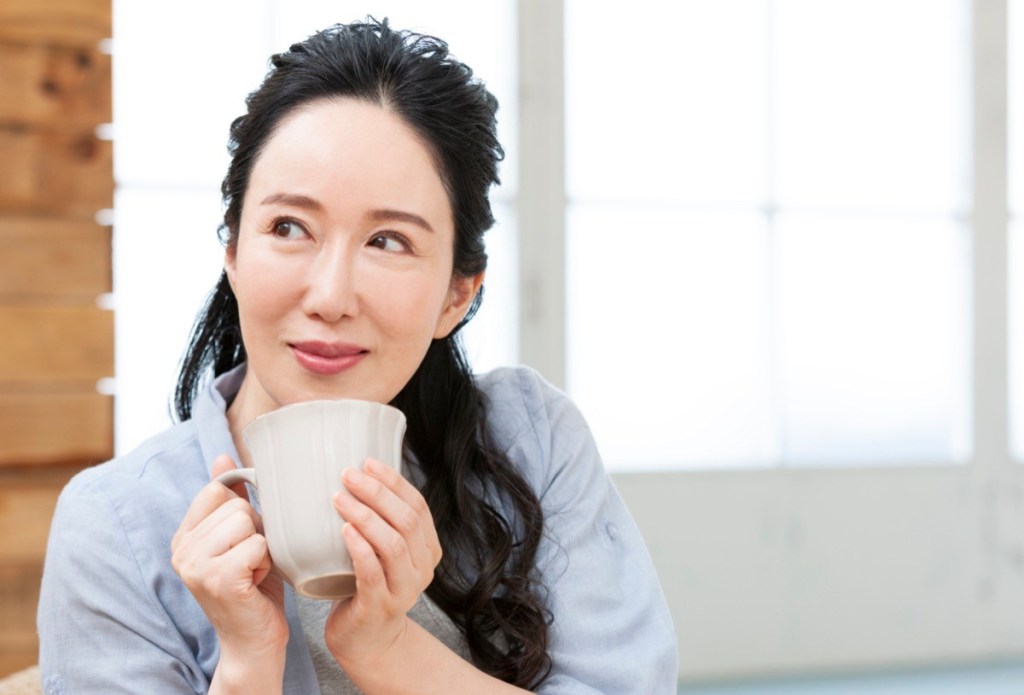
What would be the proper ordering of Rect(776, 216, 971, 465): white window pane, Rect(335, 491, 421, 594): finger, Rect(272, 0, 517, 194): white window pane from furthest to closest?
Rect(776, 216, 971, 465): white window pane
Rect(272, 0, 517, 194): white window pane
Rect(335, 491, 421, 594): finger

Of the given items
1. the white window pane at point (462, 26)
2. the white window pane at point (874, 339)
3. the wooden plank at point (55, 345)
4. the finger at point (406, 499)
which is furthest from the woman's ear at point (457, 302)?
the white window pane at point (874, 339)

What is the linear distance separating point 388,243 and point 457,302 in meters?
0.17

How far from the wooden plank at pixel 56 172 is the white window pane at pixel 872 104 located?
5.94 ft

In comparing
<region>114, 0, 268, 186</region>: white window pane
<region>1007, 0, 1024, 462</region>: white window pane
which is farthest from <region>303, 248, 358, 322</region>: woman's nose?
<region>1007, 0, 1024, 462</region>: white window pane

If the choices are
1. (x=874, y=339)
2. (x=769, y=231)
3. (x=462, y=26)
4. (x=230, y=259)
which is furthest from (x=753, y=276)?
(x=230, y=259)

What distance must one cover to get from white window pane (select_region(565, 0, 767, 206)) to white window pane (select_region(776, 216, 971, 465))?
10.6 inches

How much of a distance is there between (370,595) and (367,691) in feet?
0.48

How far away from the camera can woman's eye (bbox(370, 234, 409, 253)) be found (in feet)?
3.34

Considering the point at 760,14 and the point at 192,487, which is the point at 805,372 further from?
the point at 192,487

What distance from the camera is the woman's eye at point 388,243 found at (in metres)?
1.02

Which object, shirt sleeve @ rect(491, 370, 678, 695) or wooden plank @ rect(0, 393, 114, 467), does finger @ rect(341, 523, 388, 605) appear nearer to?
shirt sleeve @ rect(491, 370, 678, 695)

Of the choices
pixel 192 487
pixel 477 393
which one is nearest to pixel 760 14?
pixel 477 393

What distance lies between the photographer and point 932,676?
313 cm

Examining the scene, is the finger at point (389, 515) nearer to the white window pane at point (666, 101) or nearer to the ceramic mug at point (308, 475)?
the ceramic mug at point (308, 475)
